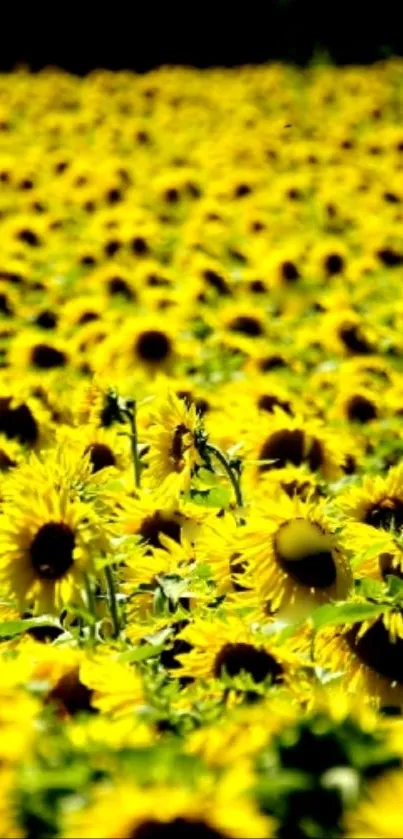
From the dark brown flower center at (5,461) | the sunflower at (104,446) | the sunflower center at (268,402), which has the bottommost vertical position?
the sunflower center at (268,402)

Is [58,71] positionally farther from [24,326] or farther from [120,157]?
[24,326]

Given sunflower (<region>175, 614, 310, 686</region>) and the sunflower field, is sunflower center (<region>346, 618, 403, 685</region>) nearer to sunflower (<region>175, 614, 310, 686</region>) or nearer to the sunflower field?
the sunflower field

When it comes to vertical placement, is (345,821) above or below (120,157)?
above

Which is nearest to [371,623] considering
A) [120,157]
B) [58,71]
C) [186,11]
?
[120,157]

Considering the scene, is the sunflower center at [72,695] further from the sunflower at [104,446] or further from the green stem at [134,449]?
the sunflower at [104,446]

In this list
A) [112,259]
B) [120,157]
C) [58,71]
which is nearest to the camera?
[112,259]

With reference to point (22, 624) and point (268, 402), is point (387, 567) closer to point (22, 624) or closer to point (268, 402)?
point (22, 624)

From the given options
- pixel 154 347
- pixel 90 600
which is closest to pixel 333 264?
pixel 154 347

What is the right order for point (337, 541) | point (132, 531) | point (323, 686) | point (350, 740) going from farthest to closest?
point (132, 531), point (337, 541), point (323, 686), point (350, 740)

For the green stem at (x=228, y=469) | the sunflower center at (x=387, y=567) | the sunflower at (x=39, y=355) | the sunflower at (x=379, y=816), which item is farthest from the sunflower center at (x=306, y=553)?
the sunflower at (x=39, y=355)
